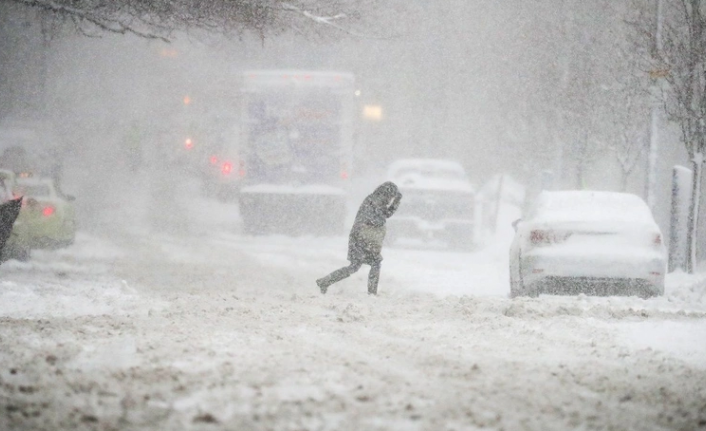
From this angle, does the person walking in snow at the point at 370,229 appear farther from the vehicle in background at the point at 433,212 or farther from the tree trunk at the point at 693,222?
the vehicle in background at the point at 433,212

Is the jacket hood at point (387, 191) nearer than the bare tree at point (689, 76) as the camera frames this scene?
Yes

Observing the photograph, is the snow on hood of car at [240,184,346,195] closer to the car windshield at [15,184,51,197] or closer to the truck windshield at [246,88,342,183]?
the truck windshield at [246,88,342,183]

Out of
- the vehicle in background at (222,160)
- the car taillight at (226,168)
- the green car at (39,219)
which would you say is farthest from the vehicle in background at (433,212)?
the green car at (39,219)

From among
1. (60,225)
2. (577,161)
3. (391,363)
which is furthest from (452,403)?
(577,161)

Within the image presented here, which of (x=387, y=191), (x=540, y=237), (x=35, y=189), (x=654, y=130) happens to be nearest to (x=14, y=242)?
(x=35, y=189)

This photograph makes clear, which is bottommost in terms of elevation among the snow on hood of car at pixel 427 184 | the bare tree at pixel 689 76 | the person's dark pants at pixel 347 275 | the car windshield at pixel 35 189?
the person's dark pants at pixel 347 275

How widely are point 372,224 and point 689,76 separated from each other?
675 cm

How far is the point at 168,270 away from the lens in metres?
13.7

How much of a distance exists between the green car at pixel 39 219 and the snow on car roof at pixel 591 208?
8951mm

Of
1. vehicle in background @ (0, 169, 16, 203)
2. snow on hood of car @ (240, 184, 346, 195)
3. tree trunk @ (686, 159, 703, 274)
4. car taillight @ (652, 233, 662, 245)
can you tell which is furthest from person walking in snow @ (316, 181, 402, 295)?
snow on hood of car @ (240, 184, 346, 195)

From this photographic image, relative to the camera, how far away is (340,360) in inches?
238

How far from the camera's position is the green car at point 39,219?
14.4 meters

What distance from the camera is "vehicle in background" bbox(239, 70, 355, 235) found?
19.7 m

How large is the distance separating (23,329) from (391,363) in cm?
335
